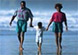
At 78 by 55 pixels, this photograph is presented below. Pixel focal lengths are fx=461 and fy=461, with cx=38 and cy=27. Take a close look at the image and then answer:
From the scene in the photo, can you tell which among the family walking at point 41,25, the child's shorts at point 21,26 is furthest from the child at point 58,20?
the child's shorts at point 21,26

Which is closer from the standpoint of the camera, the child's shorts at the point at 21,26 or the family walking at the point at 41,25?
the family walking at the point at 41,25

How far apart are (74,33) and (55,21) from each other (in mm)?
7691

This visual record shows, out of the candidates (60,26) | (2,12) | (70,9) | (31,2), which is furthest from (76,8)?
(60,26)

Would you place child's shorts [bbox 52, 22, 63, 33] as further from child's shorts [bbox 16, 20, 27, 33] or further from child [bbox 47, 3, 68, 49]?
child's shorts [bbox 16, 20, 27, 33]

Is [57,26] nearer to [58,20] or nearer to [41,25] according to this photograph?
[58,20]

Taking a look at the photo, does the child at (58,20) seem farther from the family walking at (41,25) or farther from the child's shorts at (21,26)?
the child's shorts at (21,26)

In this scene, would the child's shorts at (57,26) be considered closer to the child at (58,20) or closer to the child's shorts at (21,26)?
the child at (58,20)

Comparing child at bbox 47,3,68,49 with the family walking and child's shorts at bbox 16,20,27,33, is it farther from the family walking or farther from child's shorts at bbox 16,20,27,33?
child's shorts at bbox 16,20,27,33

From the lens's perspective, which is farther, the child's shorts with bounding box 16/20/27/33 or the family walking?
the child's shorts with bounding box 16/20/27/33

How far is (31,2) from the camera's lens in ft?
59.0

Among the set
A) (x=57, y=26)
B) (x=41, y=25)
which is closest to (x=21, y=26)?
(x=41, y=25)

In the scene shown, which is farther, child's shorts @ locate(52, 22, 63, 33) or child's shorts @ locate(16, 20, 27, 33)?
child's shorts @ locate(16, 20, 27, 33)

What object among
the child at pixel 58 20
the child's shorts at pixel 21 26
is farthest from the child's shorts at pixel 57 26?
the child's shorts at pixel 21 26

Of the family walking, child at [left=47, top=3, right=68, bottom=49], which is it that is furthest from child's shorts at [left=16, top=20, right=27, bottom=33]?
child at [left=47, top=3, right=68, bottom=49]
